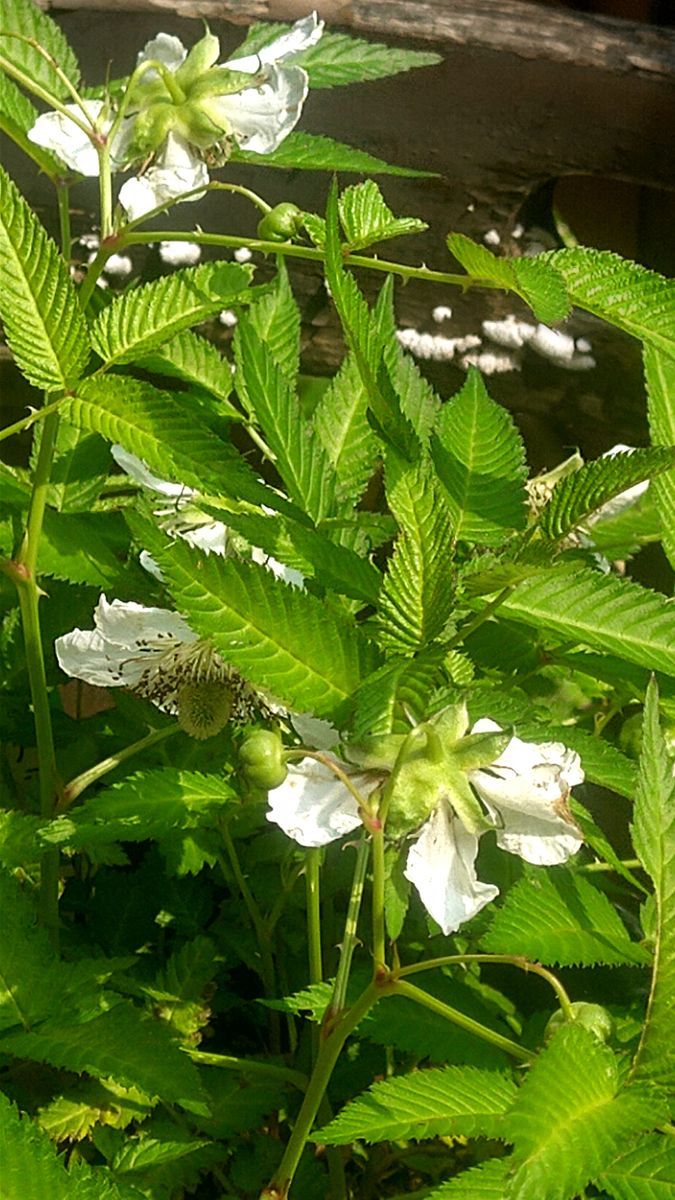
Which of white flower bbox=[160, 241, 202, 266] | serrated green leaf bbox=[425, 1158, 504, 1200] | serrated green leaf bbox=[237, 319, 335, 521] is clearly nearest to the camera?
serrated green leaf bbox=[425, 1158, 504, 1200]

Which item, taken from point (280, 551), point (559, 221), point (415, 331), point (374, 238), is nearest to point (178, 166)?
point (374, 238)

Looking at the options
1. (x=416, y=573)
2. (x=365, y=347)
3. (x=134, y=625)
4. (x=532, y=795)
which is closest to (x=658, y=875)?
(x=532, y=795)

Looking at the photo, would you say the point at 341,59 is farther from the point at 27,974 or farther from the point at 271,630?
the point at 27,974

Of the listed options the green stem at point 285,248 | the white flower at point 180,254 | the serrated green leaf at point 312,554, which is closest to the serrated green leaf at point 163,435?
the serrated green leaf at point 312,554

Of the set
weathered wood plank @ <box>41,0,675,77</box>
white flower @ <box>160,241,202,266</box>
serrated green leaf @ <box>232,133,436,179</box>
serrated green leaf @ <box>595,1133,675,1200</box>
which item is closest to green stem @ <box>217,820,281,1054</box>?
serrated green leaf @ <box>595,1133,675,1200</box>

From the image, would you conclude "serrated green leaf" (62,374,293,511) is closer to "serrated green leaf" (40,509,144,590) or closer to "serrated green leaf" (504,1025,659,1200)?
"serrated green leaf" (40,509,144,590)

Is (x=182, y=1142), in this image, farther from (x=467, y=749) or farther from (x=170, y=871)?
(x=467, y=749)

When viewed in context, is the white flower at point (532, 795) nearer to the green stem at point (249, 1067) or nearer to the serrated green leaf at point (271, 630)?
the serrated green leaf at point (271, 630)
